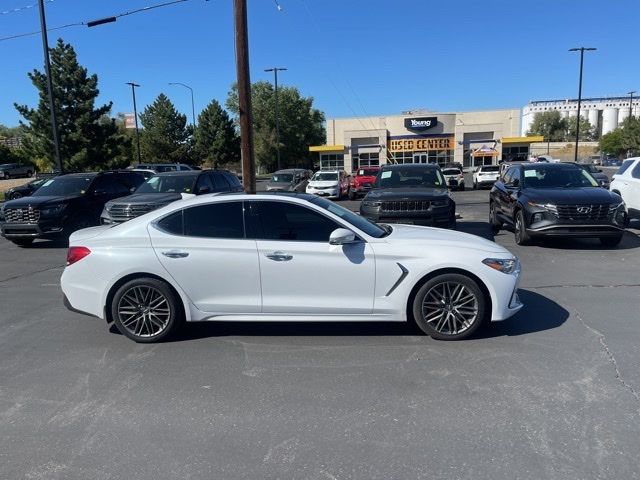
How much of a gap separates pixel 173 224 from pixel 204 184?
8421 mm

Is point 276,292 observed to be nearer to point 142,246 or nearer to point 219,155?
point 142,246

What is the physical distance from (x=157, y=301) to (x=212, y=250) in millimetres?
774

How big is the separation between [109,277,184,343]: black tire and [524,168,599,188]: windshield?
8.19 metres

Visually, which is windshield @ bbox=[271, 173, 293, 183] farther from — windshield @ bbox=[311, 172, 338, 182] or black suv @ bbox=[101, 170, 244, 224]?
black suv @ bbox=[101, 170, 244, 224]

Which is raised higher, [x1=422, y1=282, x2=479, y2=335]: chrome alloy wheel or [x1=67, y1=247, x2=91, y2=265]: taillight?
[x1=67, y1=247, x2=91, y2=265]: taillight

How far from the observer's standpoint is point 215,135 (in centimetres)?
6316

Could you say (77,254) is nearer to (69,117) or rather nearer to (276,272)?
(276,272)

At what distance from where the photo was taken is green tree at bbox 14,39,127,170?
1531 inches

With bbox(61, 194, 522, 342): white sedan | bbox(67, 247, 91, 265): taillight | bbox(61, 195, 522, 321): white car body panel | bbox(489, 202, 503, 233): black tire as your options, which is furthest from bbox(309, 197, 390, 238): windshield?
bbox(489, 202, 503, 233): black tire

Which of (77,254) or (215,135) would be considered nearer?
(77,254)

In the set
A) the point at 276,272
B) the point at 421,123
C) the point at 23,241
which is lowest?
the point at 23,241

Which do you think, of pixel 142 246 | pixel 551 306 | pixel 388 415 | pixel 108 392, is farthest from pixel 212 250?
pixel 551 306

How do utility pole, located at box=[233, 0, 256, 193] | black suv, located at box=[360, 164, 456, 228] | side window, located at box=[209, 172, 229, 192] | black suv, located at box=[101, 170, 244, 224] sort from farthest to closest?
1. side window, located at box=[209, 172, 229, 192]
2. utility pole, located at box=[233, 0, 256, 193]
3. black suv, located at box=[101, 170, 244, 224]
4. black suv, located at box=[360, 164, 456, 228]

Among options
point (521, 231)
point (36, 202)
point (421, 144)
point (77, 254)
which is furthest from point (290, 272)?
point (421, 144)
